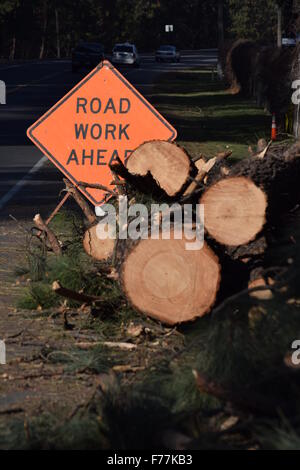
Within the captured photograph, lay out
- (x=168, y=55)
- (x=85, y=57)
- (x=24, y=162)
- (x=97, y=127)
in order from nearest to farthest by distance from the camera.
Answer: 1. (x=97, y=127)
2. (x=24, y=162)
3. (x=85, y=57)
4. (x=168, y=55)

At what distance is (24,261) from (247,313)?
4264 mm

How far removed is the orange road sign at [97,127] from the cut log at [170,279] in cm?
317

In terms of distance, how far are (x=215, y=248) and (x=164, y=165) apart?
1.80m

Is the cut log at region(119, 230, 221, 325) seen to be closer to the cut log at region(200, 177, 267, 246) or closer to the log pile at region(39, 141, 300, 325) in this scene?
the log pile at region(39, 141, 300, 325)

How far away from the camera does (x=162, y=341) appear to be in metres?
7.70

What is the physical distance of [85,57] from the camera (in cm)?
7100

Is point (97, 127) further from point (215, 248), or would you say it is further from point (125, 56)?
point (125, 56)

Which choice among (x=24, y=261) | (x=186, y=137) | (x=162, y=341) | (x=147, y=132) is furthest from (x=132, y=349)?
(x=186, y=137)

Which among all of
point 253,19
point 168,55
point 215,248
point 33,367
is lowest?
point 168,55

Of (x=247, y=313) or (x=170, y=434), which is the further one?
(x=247, y=313)

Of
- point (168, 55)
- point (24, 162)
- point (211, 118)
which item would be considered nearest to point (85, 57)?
point (168, 55)

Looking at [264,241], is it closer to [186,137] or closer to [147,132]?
[147,132]

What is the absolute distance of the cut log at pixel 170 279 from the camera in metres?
7.62
